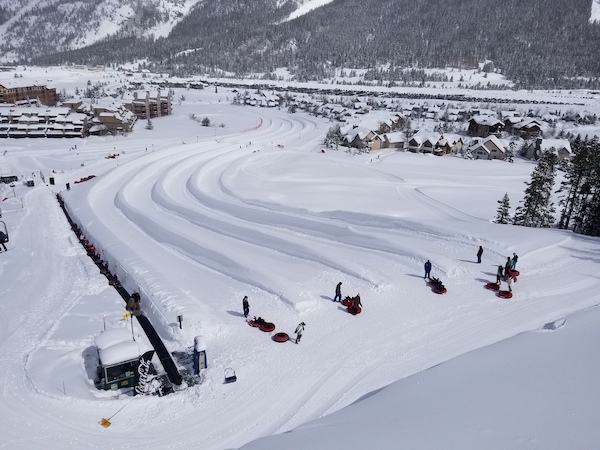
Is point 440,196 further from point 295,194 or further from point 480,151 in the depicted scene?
point 480,151

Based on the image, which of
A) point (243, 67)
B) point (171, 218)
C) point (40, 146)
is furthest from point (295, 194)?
point (243, 67)

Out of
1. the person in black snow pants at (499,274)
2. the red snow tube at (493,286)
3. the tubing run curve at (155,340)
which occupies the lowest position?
the tubing run curve at (155,340)

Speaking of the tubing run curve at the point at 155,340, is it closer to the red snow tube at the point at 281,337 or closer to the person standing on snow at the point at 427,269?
the red snow tube at the point at 281,337

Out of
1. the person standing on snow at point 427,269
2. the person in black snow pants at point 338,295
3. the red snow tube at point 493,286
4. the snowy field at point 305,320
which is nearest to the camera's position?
the snowy field at point 305,320

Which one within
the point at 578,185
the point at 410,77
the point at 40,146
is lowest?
the point at 40,146

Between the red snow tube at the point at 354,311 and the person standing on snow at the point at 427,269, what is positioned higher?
the person standing on snow at the point at 427,269

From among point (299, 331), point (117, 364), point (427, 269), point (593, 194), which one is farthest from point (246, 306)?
point (593, 194)

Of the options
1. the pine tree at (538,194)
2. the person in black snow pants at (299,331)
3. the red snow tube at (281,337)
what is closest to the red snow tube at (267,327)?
the red snow tube at (281,337)

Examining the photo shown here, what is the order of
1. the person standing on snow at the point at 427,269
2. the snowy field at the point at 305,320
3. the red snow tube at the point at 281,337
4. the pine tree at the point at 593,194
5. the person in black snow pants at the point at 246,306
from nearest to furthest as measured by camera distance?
the snowy field at the point at 305,320, the red snow tube at the point at 281,337, the person in black snow pants at the point at 246,306, the person standing on snow at the point at 427,269, the pine tree at the point at 593,194
